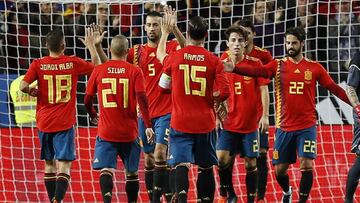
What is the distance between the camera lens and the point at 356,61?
12.1 m

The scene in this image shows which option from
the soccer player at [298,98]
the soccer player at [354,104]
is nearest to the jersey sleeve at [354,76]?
the soccer player at [354,104]

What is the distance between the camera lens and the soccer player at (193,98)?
1102 cm

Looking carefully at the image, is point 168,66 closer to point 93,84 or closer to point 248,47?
point 93,84

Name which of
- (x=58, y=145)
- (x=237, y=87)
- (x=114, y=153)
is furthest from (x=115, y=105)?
(x=237, y=87)

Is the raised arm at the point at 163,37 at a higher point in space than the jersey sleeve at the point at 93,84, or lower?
higher

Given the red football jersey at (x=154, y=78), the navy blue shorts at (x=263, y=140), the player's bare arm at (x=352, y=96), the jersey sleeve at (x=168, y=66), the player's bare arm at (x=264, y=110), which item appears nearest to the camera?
the jersey sleeve at (x=168, y=66)

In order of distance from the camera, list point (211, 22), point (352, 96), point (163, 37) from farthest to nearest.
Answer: point (211, 22), point (352, 96), point (163, 37)

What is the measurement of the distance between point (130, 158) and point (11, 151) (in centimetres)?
375

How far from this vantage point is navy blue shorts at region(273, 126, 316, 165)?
486 inches

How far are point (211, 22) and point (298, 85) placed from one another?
4.01 meters

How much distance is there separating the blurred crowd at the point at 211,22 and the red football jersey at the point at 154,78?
2648 mm

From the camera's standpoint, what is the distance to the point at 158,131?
41.4 ft

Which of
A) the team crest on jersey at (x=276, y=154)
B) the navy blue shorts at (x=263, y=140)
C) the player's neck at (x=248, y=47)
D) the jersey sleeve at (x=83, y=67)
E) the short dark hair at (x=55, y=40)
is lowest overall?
the team crest on jersey at (x=276, y=154)

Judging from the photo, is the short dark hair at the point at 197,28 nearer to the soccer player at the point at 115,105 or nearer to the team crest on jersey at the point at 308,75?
the soccer player at the point at 115,105
